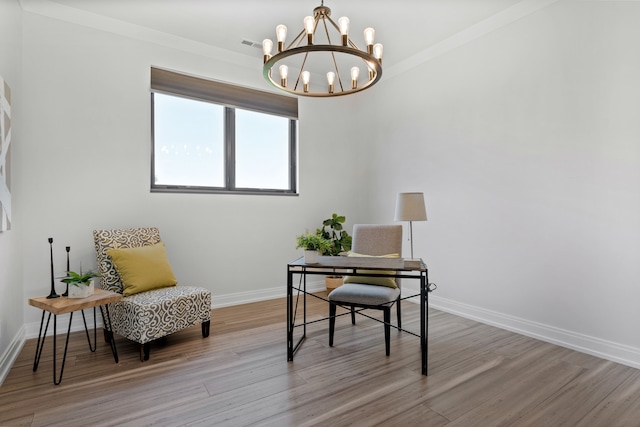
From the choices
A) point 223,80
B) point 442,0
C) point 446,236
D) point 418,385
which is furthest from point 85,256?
point 442,0

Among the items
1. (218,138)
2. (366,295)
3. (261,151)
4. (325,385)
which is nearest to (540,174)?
(366,295)

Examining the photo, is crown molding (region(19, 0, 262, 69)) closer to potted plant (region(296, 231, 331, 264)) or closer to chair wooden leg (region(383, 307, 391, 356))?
potted plant (region(296, 231, 331, 264))

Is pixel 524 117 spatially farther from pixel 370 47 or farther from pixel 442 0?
pixel 370 47

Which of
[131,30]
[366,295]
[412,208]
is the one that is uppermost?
[131,30]

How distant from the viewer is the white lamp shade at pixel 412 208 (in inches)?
129

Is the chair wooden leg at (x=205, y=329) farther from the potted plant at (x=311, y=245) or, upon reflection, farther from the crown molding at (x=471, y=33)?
the crown molding at (x=471, y=33)

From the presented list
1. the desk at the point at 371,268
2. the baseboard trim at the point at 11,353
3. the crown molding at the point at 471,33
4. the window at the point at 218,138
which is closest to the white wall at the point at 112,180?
the window at the point at 218,138

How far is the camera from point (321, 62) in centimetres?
433

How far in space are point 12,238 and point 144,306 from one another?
1.13 m

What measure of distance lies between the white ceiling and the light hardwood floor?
2.94m

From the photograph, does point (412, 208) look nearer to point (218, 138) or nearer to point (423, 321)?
point (423, 321)

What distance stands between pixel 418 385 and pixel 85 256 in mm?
3098

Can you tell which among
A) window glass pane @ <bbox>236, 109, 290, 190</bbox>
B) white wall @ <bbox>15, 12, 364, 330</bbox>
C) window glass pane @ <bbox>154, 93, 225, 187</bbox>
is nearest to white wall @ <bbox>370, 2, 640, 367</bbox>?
window glass pane @ <bbox>236, 109, 290, 190</bbox>

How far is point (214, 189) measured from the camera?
4.04 metres
